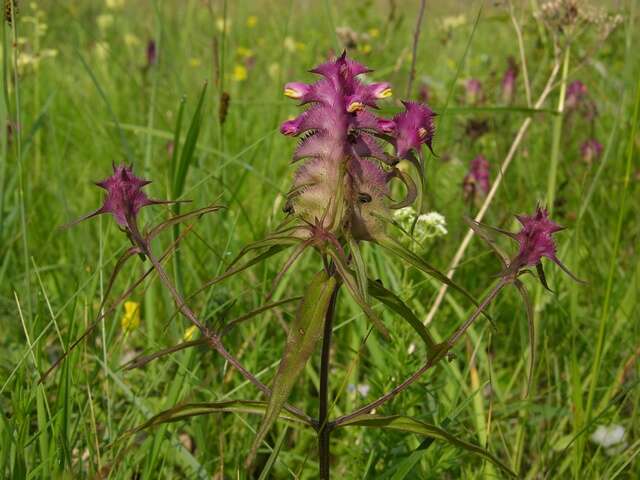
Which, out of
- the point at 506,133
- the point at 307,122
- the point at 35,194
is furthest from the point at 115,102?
the point at 307,122

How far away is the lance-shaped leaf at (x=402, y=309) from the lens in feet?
2.99

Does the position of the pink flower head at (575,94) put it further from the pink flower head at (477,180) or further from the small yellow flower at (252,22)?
the small yellow flower at (252,22)

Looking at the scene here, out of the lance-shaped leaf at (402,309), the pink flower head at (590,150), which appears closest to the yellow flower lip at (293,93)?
the lance-shaped leaf at (402,309)

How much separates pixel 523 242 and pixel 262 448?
821 mm

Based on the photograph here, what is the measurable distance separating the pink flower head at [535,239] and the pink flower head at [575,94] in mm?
2231

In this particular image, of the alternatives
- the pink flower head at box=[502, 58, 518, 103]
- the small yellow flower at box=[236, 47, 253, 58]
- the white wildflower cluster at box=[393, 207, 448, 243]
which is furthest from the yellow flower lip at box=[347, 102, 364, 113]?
the small yellow flower at box=[236, 47, 253, 58]

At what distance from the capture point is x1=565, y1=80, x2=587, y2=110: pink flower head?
3068 mm

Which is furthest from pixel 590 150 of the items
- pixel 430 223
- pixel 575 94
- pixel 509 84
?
pixel 430 223

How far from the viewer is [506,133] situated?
2.95 metres

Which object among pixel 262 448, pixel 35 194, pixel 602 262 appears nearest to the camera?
pixel 262 448

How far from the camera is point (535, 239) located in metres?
0.99

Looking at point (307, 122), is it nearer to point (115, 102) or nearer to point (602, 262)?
point (602, 262)

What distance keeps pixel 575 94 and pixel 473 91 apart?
0.40 m

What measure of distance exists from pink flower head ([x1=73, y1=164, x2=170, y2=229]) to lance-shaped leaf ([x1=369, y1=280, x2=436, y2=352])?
288 millimetres
